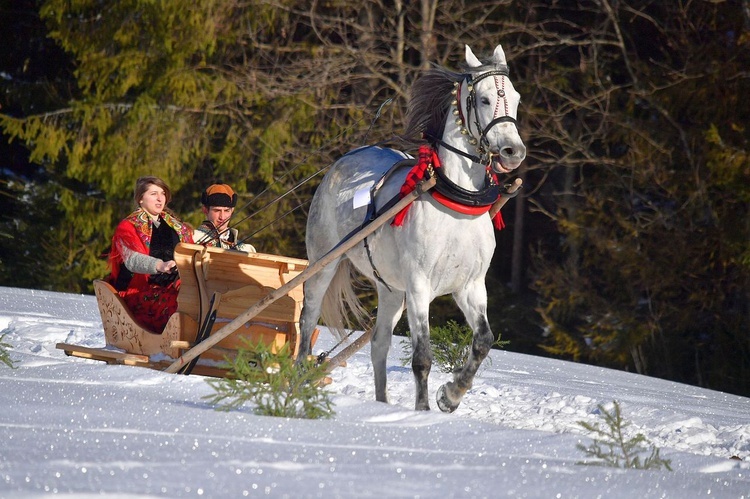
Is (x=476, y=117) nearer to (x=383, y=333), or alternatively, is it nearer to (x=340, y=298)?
(x=383, y=333)

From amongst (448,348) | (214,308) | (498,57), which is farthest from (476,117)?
(448,348)

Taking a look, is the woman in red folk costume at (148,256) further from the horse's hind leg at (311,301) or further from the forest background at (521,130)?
the forest background at (521,130)

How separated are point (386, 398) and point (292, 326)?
0.90 metres

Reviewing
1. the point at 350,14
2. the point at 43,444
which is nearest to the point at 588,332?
the point at 350,14

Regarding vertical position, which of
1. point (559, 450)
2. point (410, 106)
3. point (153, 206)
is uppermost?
point (410, 106)

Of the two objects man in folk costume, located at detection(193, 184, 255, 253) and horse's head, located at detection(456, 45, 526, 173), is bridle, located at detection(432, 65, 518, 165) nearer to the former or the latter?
horse's head, located at detection(456, 45, 526, 173)

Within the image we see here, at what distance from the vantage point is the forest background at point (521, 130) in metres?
13.0

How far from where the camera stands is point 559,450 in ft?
13.8

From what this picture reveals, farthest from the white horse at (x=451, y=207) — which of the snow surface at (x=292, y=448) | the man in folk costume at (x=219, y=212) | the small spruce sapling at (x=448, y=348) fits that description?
the small spruce sapling at (x=448, y=348)

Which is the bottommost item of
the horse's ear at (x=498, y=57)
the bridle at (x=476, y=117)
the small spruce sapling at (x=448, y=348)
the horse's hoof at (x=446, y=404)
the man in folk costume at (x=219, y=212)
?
the small spruce sapling at (x=448, y=348)

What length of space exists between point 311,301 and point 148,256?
3.66 ft

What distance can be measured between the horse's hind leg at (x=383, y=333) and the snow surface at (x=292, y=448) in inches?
20.9

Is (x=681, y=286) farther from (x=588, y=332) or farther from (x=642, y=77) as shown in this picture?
(x=642, y=77)

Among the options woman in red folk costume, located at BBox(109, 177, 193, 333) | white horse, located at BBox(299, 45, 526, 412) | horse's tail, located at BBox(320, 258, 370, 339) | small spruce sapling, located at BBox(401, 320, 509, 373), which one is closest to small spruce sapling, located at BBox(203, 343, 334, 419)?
→ white horse, located at BBox(299, 45, 526, 412)
